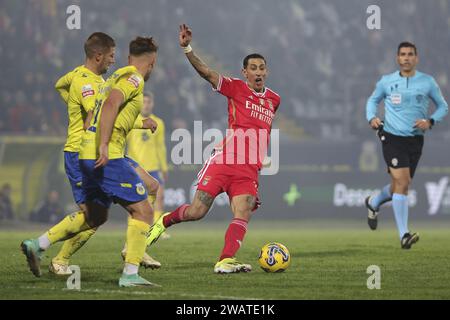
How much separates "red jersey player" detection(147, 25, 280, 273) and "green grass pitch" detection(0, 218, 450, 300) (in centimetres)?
66

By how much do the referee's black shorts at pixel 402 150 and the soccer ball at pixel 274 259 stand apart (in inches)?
145

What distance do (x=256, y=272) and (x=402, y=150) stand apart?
13.3 ft

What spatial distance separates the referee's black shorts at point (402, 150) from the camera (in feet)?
41.9

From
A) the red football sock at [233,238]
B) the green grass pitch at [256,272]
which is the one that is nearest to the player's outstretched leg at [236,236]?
the red football sock at [233,238]

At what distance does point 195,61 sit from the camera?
970cm

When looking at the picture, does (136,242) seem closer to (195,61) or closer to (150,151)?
(195,61)

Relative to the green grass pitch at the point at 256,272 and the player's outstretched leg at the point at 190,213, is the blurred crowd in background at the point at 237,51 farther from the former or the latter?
the player's outstretched leg at the point at 190,213

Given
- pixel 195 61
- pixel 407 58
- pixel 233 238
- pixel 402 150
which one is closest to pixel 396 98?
pixel 407 58

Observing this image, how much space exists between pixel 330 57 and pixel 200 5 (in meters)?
3.90

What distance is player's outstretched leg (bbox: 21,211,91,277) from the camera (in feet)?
28.3

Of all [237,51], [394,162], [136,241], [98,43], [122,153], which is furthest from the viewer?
[237,51]

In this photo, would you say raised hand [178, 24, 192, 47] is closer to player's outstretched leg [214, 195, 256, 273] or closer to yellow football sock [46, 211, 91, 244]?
player's outstretched leg [214, 195, 256, 273]

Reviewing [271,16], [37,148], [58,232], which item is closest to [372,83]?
[271,16]

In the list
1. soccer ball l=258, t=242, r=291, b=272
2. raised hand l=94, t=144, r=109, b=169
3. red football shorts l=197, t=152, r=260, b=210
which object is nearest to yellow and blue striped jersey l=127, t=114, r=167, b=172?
red football shorts l=197, t=152, r=260, b=210
